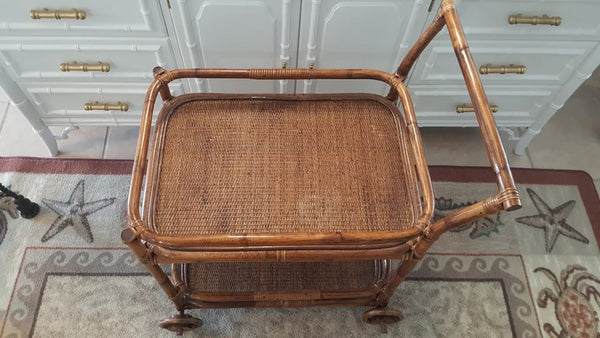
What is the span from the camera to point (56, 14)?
756mm

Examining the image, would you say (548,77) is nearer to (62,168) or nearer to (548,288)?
(548,288)

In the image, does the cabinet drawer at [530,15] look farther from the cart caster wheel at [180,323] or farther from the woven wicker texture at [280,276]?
the cart caster wheel at [180,323]

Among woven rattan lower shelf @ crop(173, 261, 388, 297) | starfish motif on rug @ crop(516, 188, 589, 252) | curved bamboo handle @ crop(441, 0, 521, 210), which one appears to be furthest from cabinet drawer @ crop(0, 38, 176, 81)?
starfish motif on rug @ crop(516, 188, 589, 252)

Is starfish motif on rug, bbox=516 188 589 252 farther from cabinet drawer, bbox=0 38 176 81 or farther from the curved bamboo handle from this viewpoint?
cabinet drawer, bbox=0 38 176 81

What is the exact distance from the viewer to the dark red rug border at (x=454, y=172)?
1.11 meters

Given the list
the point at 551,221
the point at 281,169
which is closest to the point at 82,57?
the point at 281,169

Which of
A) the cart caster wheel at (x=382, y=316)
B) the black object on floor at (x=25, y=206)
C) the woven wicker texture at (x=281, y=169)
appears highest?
the black object on floor at (x=25, y=206)

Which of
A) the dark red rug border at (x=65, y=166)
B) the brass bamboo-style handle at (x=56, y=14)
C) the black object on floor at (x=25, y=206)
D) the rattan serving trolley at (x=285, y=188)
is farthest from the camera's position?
the dark red rug border at (x=65, y=166)

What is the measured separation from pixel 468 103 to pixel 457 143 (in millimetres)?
232

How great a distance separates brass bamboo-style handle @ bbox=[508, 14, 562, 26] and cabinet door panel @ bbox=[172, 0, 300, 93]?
44 cm

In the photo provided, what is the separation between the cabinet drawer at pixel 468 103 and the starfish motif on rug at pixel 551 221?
0.24 m

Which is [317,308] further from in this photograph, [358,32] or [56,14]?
[56,14]

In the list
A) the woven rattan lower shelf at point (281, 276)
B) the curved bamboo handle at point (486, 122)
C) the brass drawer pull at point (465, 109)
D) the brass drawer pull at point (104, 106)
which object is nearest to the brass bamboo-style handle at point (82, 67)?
the brass drawer pull at point (104, 106)

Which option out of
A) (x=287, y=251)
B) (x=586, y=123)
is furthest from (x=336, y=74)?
(x=586, y=123)
